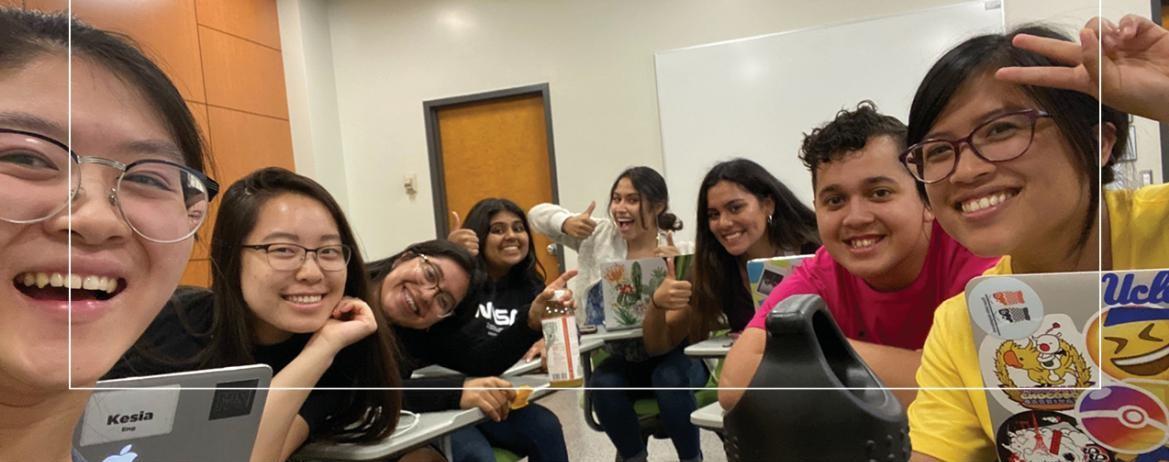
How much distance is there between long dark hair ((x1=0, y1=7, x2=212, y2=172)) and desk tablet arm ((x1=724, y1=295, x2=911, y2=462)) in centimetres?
Result: 67

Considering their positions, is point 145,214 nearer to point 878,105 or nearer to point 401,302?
point 401,302

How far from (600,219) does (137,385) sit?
2.06 feet

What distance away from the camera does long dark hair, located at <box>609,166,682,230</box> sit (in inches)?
30.1

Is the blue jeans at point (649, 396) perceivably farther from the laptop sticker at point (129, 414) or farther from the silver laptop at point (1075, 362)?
the laptop sticker at point (129, 414)

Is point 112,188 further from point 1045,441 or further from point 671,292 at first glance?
point 1045,441

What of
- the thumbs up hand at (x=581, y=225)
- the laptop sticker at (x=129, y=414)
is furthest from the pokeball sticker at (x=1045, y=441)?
the laptop sticker at (x=129, y=414)

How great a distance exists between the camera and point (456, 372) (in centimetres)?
94

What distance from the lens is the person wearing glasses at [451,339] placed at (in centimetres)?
90

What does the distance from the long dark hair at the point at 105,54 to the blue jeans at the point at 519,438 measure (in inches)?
19.3

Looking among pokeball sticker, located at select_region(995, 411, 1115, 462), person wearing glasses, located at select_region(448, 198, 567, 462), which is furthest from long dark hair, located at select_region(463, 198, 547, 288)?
pokeball sticker, located at select_region(995, 411, 1115, 462)

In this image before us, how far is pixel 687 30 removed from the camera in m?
0.76

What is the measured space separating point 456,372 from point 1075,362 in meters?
0.72

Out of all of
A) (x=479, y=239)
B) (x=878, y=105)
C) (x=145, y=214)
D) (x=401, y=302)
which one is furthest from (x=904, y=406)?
(x=145, y=214)

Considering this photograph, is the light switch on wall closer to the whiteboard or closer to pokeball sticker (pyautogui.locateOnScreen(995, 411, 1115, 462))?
the whiteboard
